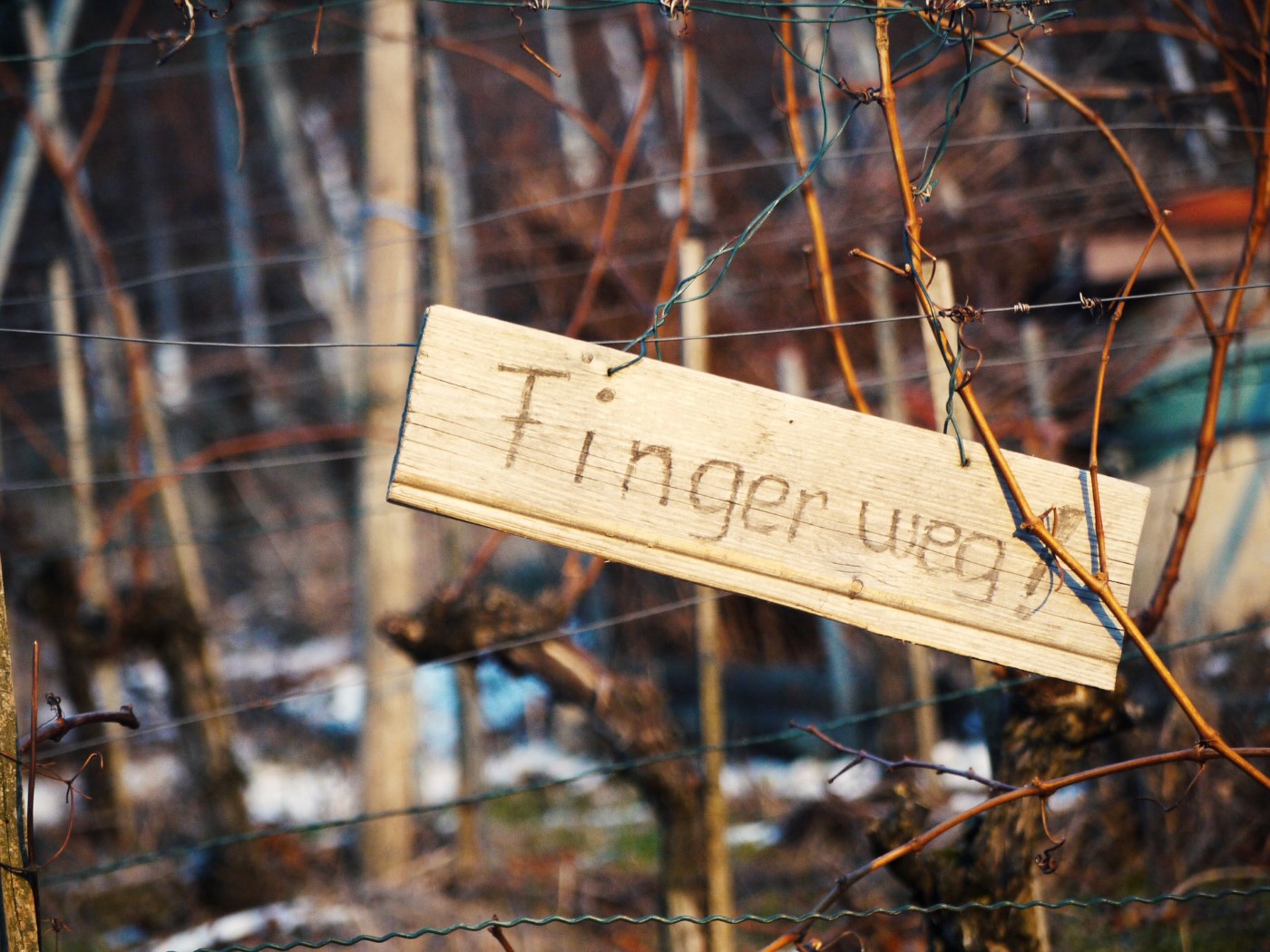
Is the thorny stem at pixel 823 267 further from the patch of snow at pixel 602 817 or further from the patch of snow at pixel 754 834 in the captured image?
the patch of snow at pixel 602 817

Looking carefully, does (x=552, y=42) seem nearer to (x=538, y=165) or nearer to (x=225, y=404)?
(x=538, y=165)

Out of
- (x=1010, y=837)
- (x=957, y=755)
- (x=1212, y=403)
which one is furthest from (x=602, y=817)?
(x=1212, y=403)

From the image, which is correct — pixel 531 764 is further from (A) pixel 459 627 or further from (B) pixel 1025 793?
(B) pixel 1025 793

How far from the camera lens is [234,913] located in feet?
16.3

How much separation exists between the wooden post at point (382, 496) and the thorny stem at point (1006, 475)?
4.06m

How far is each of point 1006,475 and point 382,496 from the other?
4.47 m

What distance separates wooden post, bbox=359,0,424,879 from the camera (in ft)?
17.9

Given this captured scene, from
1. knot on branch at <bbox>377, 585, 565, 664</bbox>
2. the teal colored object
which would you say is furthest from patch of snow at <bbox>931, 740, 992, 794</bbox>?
knot on branch at <bbox>377, 585, 565, 664</bbox>

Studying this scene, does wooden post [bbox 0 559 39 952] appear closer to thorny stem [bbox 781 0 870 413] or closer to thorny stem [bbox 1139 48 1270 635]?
thorny stem [bbox 781 0 870 413]

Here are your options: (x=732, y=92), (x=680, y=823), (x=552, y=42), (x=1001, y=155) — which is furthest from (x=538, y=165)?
(x=680, y=823)

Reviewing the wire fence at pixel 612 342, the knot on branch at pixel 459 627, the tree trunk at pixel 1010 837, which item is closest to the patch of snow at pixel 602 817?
the wire fence at pixel 612 342

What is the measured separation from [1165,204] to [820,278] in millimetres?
5781

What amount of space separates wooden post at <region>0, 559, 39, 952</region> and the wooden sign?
0.73 meters

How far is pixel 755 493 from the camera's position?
1.46 meters
